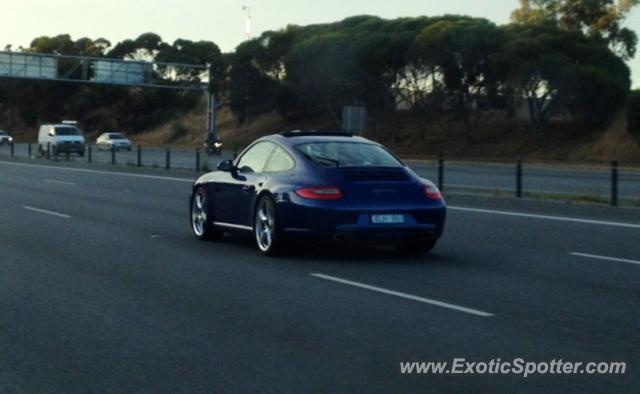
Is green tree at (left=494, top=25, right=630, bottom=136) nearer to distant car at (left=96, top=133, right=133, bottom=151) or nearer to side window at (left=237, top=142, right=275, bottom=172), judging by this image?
distant car at (left=96, top=133, right=133, bottom=151)

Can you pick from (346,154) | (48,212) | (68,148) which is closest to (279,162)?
(346,154)

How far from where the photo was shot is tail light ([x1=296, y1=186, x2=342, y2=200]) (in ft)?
46.6

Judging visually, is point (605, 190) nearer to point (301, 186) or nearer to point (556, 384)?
point (301, 186)

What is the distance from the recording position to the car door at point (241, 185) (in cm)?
1554

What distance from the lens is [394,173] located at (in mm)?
14742

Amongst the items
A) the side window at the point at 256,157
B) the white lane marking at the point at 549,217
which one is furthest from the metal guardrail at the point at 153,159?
the side window at the point at 256,157

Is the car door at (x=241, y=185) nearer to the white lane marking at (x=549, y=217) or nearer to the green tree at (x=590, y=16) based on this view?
the white lane marking at (x=549, y=217)

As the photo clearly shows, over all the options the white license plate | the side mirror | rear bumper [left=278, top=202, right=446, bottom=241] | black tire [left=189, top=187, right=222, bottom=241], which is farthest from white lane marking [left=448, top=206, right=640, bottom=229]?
the side mirror

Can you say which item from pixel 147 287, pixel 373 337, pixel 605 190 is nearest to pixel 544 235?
pixel 147 287

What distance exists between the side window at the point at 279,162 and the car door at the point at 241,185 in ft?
0.42

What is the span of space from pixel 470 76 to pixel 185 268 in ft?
178

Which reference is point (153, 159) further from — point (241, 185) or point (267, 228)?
point (267, 228)

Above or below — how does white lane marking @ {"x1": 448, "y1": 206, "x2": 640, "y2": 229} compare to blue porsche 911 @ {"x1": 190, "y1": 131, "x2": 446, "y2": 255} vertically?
below

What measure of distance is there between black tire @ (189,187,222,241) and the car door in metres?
0.23
